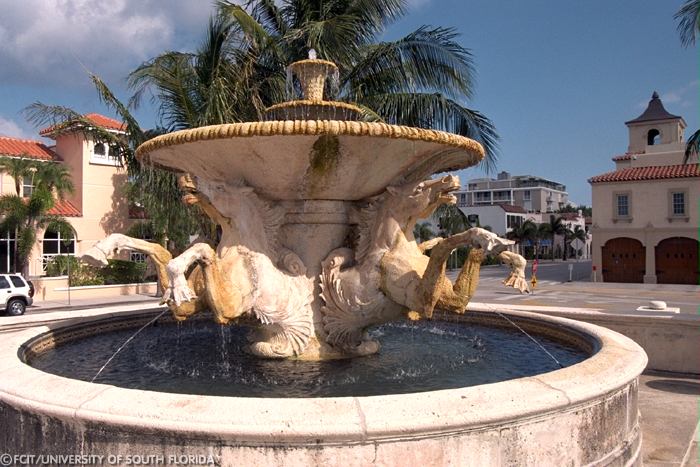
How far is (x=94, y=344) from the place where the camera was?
277 inches

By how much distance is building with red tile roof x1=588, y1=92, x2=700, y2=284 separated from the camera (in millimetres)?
29500

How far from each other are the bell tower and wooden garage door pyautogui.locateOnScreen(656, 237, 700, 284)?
775 cm

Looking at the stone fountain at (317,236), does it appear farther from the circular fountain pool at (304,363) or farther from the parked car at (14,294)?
the parked car at (14,294)

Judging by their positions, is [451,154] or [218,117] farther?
[218,117]

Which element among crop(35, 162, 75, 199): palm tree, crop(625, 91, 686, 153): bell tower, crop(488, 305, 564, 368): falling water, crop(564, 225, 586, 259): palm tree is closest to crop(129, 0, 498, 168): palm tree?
crop(488, 305, 564, 368): falling water

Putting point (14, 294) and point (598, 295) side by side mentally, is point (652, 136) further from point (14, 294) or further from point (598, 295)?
point (14, 294)

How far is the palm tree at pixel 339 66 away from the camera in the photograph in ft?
44.1

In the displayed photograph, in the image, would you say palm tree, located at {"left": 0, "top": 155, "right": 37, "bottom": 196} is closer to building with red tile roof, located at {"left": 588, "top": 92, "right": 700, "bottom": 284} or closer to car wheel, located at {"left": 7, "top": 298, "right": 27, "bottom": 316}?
car wheel, located at {"left": 7, "top": 298, "right": 27, "bottom": 316}

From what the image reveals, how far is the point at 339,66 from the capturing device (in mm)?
13938

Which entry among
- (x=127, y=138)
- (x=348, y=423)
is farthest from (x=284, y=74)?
(x=348, y=423)

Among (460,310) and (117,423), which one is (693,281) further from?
(117,423)

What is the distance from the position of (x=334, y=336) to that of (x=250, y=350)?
0.94 meters

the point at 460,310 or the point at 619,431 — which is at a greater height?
the point at 460,310

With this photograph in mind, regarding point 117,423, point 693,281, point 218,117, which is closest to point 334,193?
point 117,423
